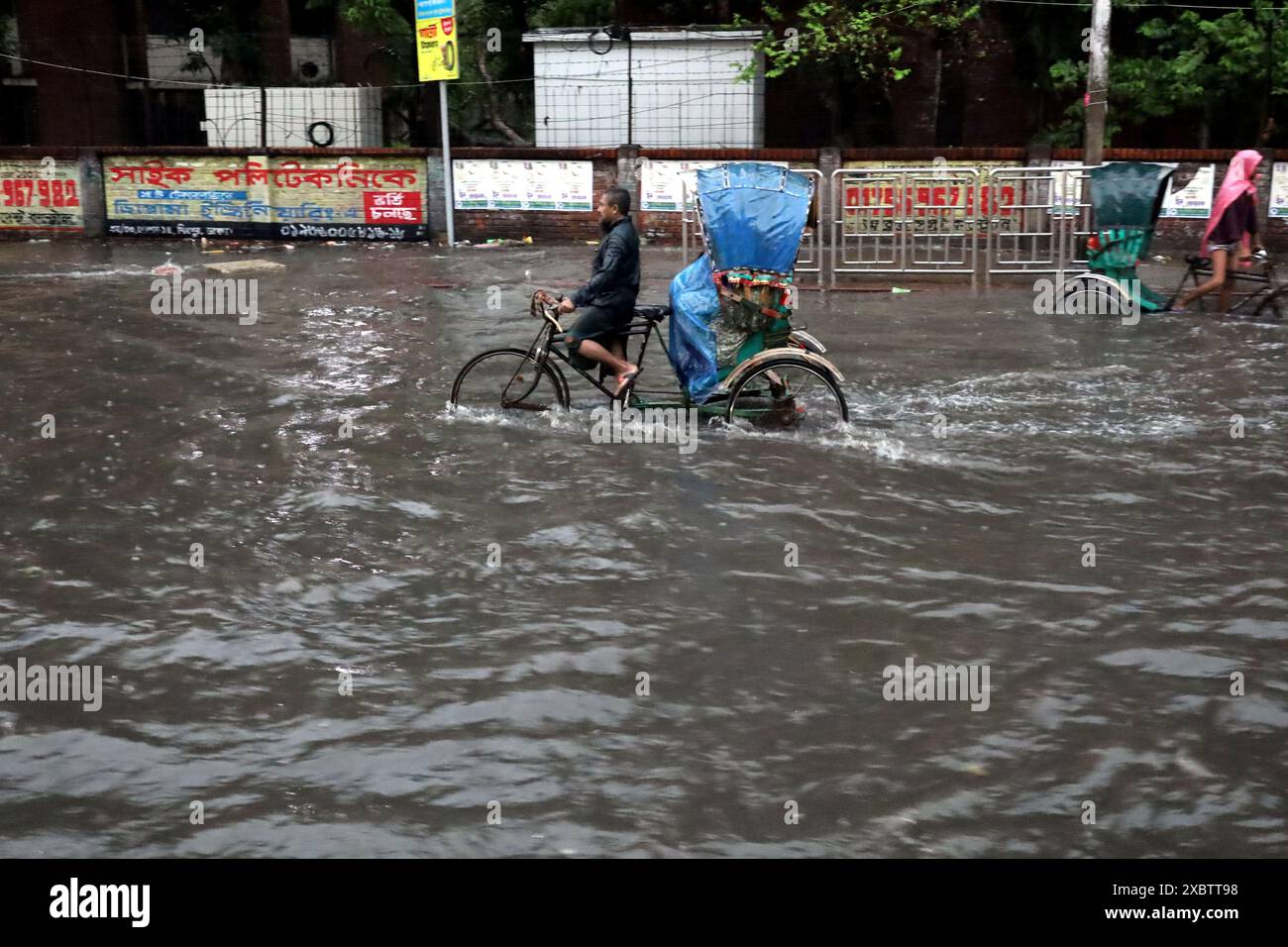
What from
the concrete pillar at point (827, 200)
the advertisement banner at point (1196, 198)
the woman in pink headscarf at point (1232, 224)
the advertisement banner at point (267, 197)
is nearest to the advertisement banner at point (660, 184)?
the concrete pillar at point (827, 200)

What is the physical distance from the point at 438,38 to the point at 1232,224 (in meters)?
13.8

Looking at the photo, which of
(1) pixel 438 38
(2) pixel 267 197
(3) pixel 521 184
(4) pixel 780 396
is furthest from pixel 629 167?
(4) pixel 780 396

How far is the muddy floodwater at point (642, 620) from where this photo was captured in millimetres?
4574

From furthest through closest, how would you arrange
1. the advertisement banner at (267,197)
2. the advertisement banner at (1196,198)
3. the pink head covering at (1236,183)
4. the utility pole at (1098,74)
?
the advertisement banner at (267,197), the advertisement banner at (1196,198), the utility pole at (1098,74), the pink head covering at (1236,183)

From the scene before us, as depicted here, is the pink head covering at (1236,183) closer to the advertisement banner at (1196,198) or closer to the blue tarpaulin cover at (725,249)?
the blue tarpaulin cover at (725,249)

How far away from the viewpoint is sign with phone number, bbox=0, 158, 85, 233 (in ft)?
83.9

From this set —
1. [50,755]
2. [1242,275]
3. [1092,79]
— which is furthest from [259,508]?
[1092,79]

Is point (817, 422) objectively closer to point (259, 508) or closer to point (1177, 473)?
point (1177, 473)

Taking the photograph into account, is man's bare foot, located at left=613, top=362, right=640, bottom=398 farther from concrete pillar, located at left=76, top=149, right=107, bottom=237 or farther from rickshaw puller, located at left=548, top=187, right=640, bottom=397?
concrete pillar, located at left=76, top=149, right=107, bottom=237

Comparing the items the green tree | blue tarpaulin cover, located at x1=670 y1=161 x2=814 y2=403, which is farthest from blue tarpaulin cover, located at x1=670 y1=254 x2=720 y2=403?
the green tree

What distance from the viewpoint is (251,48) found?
31.2m

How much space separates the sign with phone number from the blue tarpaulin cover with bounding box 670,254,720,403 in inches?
773

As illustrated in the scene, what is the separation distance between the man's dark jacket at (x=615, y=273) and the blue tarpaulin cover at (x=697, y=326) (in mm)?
326
